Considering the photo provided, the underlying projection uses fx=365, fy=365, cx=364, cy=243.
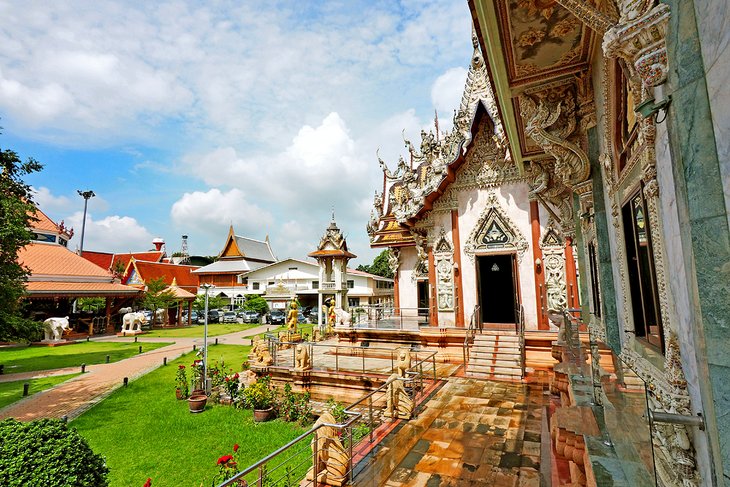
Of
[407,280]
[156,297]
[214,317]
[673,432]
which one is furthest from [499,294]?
[214,317]

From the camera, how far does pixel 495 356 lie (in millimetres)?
10828

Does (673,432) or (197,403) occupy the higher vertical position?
(673,432)

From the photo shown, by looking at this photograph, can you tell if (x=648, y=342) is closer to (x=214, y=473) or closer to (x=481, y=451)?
(x=481, y=451)

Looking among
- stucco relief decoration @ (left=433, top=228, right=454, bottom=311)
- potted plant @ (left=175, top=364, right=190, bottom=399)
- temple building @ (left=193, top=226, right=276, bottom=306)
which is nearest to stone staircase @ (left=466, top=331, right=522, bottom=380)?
stucco relief decoration @ (left=433, top=228, right=454, bottom=311)

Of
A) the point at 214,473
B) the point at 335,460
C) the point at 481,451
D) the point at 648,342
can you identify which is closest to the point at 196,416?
the point at 214,473

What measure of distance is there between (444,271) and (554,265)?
374 cm

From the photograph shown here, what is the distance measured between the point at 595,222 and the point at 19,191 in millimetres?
15046

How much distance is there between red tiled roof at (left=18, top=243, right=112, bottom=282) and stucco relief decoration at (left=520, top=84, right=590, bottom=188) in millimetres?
31345

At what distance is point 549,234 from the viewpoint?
12.1 m

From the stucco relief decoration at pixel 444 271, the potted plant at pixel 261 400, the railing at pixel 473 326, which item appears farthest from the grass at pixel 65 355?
the railing at pixel 473 326

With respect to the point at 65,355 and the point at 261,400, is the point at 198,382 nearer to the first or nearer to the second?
the point at 261,400

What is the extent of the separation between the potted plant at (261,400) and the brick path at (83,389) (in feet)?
16.5

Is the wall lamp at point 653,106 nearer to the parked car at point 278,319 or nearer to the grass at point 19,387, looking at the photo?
the grass at point 19,387

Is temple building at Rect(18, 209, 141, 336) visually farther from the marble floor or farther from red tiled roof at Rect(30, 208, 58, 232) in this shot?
the marble floor
